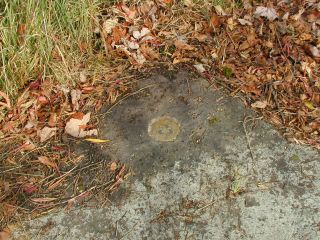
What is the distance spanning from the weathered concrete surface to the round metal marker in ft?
0.11

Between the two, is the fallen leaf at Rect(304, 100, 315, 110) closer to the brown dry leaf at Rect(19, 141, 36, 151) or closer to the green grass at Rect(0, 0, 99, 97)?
the green grass at Rect(0, 0, 99, 97)

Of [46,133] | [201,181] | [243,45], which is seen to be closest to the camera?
[201,181]

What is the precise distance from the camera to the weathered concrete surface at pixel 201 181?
2.60 meters

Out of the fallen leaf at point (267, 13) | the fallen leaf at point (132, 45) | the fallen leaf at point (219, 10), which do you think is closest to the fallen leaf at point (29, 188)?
the fallen leaf at point (132, 45)

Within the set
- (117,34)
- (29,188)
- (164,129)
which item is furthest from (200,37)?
(29,188)

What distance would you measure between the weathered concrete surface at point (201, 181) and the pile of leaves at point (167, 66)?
131 mm

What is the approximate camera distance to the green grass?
308 centimetres

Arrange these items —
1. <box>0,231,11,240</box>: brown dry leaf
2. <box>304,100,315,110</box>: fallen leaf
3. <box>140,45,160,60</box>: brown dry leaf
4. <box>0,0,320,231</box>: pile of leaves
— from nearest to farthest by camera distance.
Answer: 1. <box>0,231,11,240</box>: brown dry leaf
2. <box>0,0,320,231</box>: pile of leaves
3. <box>304,100,315,110</box>: fallen leaf
4. <box>140,45,160,60</box>: brown dry leaf

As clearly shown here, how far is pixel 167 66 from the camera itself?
3418 mm

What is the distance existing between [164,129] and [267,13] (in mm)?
1408

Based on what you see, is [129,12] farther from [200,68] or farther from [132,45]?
[200,68]

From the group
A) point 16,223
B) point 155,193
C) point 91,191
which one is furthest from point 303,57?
point 16,223

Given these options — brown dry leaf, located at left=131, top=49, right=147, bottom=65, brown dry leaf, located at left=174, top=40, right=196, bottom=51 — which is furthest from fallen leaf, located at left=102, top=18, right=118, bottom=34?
brown dry leaf, located at left=174, top=40, right=196, bottom=51

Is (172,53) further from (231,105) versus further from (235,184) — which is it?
(235,184)
